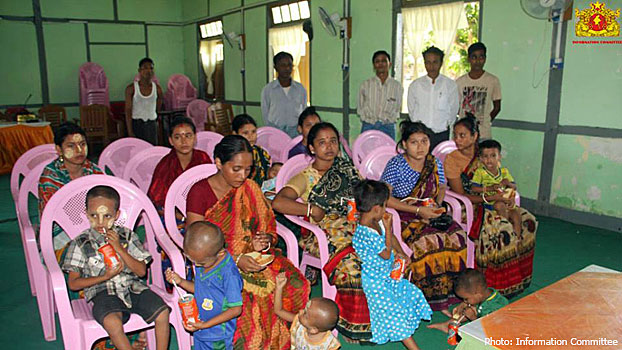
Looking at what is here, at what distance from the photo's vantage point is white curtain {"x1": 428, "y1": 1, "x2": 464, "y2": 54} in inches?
231

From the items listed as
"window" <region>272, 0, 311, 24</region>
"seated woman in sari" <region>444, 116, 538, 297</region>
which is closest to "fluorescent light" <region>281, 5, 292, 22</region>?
"window" <region>272, 0, 311, 24</region>

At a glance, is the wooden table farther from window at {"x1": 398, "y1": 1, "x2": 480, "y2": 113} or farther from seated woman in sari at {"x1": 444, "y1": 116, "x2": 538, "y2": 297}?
seated woman in sari at {"x1": 444, "y1": 116, "x2": 538, "y2": 297}

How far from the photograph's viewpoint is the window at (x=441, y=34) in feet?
19.4

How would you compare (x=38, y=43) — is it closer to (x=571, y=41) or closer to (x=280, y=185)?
(x=280, y=185)

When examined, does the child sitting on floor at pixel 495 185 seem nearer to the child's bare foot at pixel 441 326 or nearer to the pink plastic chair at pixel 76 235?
the child's bare foot at pixel 441 326

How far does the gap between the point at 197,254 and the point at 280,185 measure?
1.16m

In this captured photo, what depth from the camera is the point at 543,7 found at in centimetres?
453

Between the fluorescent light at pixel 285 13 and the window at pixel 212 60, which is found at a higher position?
the fluorescent light at pixel 285 13

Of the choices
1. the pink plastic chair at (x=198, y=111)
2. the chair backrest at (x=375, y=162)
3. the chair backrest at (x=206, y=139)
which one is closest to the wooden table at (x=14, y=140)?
the pink plastic chair at (x=198, y=111)

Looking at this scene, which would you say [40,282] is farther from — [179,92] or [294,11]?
[179,92]

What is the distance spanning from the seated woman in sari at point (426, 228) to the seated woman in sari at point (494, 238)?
240 millimetres

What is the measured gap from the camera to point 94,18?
11.2 m

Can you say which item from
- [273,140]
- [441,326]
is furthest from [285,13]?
Result: [441,326]

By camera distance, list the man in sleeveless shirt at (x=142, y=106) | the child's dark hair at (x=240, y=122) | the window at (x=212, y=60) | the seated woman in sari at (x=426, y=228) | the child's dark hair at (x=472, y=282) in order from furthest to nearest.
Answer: the window at (x=212, y=60)
the man in sleeveless shirt at (x=142, y=106)
the child's dark hair at (x=240, y=122)
the seated woman in sari at (x=426, y=228)
the child's dark hair at (x=472, y=282)
